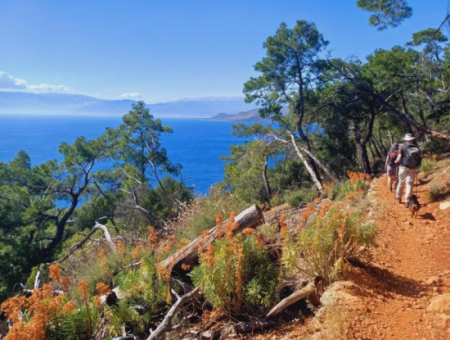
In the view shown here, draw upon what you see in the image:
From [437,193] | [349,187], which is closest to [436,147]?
[349,187]

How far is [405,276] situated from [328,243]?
4.43 ft

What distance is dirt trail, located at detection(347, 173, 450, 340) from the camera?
2549 mm

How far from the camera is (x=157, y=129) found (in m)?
22.0

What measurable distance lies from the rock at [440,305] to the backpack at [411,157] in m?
3.98

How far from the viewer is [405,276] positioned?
12.1 feet

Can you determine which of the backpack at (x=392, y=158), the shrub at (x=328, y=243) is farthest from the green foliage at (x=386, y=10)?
the shrub at (x=328, y=243)

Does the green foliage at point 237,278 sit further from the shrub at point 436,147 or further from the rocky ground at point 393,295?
the shrub at point 436,147

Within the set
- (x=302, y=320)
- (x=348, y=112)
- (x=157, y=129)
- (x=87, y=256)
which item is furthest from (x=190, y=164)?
(x=302, y=320)

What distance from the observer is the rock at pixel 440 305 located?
8.68ft

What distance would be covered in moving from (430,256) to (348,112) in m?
11.1

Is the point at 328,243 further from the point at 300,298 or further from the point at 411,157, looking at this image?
the point at 411,157

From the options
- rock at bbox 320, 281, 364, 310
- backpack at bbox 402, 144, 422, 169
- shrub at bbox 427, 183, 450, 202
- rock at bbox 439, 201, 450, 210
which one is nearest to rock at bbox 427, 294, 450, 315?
rock at bbox 320, 281, 364, 310

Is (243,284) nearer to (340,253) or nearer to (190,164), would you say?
(340,253)

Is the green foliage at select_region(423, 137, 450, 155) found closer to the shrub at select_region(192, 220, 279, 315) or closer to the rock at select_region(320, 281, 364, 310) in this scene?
the rock at select_region(320, 281, 364, 310)
